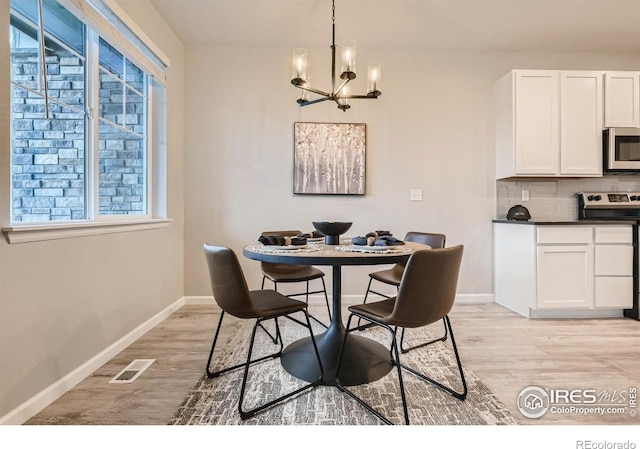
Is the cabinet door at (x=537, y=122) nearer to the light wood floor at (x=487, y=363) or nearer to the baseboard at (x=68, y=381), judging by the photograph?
the light wood floor at (x=487, y=363)

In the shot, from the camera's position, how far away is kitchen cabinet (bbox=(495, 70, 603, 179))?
9.23 ft

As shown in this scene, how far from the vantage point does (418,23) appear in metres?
2.65

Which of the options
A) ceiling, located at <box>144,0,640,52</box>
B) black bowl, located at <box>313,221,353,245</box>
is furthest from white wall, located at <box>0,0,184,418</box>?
black bowl, located at <box>313,221,353,245</box>

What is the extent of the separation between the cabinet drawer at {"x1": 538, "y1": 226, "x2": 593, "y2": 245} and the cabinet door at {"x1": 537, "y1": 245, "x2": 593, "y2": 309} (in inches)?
1.8

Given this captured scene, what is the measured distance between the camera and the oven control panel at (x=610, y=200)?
120 inches

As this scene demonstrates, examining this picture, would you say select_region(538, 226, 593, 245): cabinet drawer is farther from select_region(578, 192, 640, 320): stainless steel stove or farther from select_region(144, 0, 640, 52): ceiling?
select_region(144, 0, 640, 52): ceiling

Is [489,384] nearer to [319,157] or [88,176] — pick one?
[319,157]

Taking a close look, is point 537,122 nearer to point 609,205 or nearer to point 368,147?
point 609,205

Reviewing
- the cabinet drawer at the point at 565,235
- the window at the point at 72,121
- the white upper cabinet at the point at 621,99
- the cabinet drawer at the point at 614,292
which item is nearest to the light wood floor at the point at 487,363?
the cabinet drawer at the point at 614,292

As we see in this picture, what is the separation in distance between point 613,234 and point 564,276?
56 cm

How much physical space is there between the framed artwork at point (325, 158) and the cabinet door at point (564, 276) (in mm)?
1815

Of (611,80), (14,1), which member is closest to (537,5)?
(611,80)

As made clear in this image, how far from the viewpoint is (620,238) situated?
266 centimetres

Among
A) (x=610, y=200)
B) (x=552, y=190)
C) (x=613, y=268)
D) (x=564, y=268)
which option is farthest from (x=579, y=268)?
(x=610, y=200)
